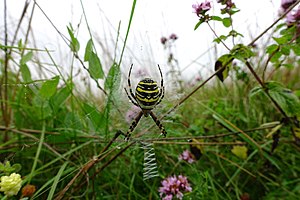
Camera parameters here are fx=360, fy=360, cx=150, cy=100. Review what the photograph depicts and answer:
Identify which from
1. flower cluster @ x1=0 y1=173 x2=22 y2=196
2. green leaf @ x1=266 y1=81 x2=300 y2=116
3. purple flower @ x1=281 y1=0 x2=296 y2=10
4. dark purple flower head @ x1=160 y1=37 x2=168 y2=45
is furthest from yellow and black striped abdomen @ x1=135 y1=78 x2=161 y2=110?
dark purple flower head @ x1=160 y1=37 x2=168 y2=45

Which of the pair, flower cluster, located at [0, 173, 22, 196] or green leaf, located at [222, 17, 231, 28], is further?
green leaf, located at [222, 17, 231, 28]

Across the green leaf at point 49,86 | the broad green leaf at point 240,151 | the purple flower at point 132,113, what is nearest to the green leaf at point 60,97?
the green leaf at point 49,86

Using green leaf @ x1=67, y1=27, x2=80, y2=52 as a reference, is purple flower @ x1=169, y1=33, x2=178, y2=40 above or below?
above

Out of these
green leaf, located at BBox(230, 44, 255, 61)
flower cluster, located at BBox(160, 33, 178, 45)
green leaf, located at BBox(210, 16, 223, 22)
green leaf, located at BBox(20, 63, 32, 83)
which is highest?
flower cluster, located at BBox(160, 33, 178, 45)

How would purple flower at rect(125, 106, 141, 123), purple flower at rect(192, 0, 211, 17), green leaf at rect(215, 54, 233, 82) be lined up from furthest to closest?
1. green leaf at rect(215, 54, 233, 82)
2. purple flower at rect(192, 0, 211, 17)
3. purple flower at rect(125, 106, 141, 123)

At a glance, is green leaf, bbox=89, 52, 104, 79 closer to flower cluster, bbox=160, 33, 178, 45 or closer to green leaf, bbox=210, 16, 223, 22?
green leaf, bbox=210, 16, 223, 22

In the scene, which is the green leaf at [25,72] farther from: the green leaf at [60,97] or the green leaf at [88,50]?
the green leaf at [88,50]

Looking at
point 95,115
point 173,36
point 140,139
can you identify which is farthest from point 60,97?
point 173,36

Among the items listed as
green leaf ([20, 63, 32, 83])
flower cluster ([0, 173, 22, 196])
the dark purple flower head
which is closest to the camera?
flower cluster ([0, 173, 22, 196])
